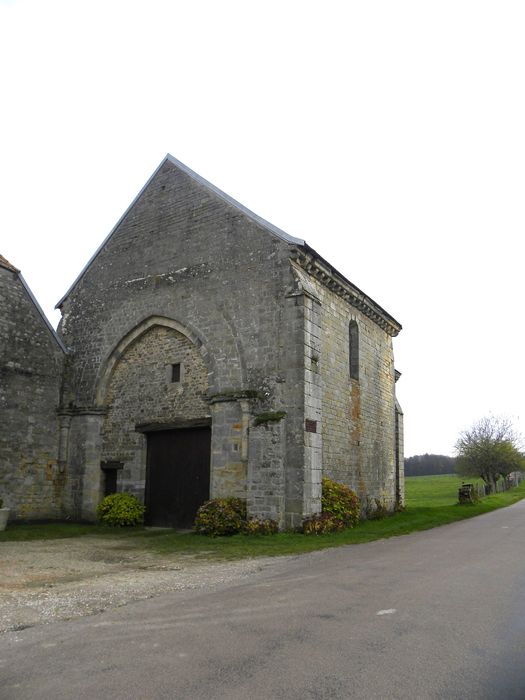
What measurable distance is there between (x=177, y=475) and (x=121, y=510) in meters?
1.83

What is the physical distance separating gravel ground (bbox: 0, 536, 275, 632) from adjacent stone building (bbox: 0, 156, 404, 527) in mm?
3770

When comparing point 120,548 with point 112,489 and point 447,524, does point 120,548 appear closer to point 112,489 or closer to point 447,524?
point 112,489

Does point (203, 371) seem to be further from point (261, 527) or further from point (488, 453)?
point (488, 453)

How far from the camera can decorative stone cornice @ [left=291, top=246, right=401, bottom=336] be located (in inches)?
621

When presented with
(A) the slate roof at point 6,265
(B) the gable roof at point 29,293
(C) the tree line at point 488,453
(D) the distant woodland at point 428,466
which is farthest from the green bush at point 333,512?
(D) the distant woodland at point 428,466

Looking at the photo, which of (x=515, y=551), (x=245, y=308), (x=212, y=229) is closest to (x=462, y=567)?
(x=515, y=551)

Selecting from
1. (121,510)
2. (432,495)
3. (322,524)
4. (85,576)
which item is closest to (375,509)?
(322,524)

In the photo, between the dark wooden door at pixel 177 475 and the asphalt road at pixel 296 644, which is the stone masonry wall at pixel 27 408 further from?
the asphalt road at pixel 296 644

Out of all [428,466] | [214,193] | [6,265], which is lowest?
[428,466]

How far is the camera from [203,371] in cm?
1647

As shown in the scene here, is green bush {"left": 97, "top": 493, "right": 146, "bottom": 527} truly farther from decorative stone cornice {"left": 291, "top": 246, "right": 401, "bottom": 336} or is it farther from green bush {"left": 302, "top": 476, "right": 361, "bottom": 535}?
decorative stone cornice {"left": 291, "top": 246, "right": 401, "bottom": 336}

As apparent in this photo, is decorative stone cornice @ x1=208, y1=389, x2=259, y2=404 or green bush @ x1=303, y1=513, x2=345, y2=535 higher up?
decorative stone cornice @ x1=208, y1=389, x2=259, y2=404

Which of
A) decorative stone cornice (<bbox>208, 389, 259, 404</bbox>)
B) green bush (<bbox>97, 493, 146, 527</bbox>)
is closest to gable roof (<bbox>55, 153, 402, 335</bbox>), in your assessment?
decorative stone cornice (<bbox>208, 389, 259, 404</bbox>)

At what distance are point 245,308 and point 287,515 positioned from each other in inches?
212
